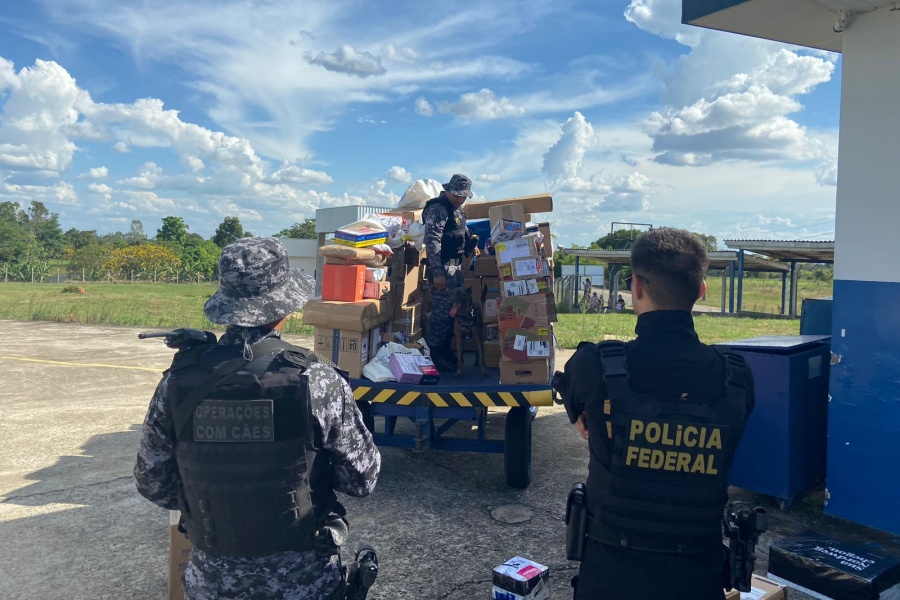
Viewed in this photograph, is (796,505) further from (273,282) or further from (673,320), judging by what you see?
(273,282)

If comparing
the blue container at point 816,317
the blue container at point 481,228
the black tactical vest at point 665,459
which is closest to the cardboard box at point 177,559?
the black tactical vest at point 665,459

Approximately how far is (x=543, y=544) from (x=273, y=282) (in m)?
2.78

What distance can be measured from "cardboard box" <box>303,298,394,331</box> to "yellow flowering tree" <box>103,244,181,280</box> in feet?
173

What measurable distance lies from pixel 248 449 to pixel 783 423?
13.2ft

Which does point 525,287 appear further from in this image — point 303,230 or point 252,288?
point 303,230

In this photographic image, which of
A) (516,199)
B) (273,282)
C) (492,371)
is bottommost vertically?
(492,371)

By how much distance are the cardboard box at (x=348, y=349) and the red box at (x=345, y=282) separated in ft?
0.98

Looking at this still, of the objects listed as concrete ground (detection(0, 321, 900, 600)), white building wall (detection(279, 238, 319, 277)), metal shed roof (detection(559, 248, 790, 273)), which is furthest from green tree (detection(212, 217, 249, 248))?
concrete ground (detection(0, 321, 900, 600))

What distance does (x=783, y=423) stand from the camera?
4543mm

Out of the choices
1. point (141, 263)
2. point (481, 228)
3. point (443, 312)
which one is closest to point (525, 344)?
point (443, 312)

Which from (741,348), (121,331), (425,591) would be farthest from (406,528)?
(121,331)

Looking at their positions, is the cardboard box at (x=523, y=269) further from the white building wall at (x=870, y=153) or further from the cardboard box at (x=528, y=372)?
the white building wall at (x=870, y=153)

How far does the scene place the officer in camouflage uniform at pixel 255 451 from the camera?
201 centimetres

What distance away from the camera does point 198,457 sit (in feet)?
6.68
